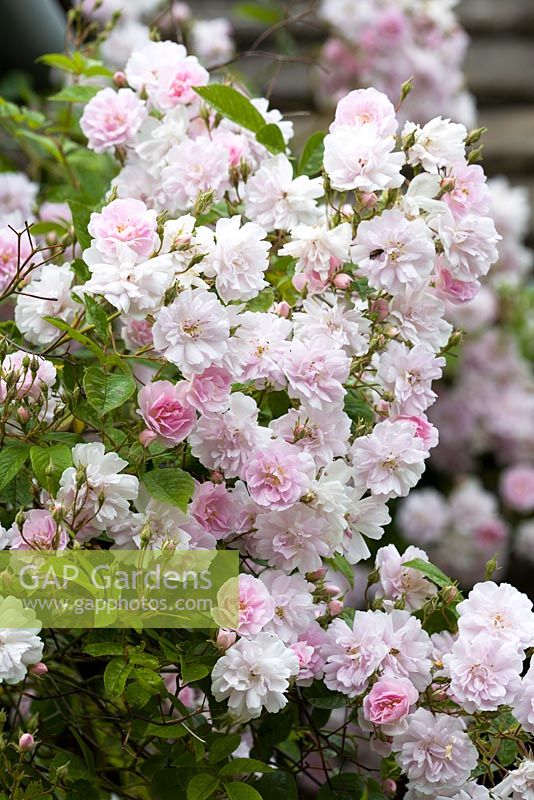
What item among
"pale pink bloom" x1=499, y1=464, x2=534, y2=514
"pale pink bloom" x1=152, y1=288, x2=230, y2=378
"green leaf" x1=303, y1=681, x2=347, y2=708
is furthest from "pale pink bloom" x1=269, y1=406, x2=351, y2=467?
"pale pink bloom" x1=499, y1=464, x2=534, y2=514

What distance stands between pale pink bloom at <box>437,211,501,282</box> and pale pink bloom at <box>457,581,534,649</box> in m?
0.27

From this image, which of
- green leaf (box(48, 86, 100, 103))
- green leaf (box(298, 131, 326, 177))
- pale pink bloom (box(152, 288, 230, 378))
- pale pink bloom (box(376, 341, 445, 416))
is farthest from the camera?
green leaf (box(48, 86, 100, 103))

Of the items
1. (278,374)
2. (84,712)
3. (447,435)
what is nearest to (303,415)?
(278,374)

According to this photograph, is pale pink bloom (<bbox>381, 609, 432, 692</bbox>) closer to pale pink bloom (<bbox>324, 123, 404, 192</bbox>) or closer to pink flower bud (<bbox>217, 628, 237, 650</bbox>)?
pink flower bud (<bbox>217, 628, 237, 650</bbox>)

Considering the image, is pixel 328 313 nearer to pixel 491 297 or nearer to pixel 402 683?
pixel 402 683

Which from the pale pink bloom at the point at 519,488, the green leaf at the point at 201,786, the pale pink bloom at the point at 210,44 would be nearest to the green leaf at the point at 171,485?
the green leaf at the point at 201,786

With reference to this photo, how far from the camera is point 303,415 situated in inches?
35.1

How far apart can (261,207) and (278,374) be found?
0.64 ft

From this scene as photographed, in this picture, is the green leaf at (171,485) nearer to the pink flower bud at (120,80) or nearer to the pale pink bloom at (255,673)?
the pale pink bloom at (255,673)

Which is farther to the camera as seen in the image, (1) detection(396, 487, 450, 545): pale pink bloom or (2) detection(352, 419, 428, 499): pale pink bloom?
(1) detection(396, 487, 450, 545): pale pink bloom

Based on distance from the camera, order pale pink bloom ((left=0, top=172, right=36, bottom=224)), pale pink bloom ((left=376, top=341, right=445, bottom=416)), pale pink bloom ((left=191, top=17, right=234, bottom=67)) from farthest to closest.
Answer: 1. pale pink bloom ((left=191, top=17, right=234, bottom=67))
2. pale pink bloom ((left=0, top=172, right=36, bottom=224))
3. pale pink bloom ((left=376, top=341, right=445, bottom=416))

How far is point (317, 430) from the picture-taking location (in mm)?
888

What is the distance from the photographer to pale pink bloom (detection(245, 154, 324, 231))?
3.19 ft

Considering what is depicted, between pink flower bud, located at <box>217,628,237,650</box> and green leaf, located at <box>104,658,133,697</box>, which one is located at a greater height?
pink flower bud, located at <box>217,628,237,650</box>
